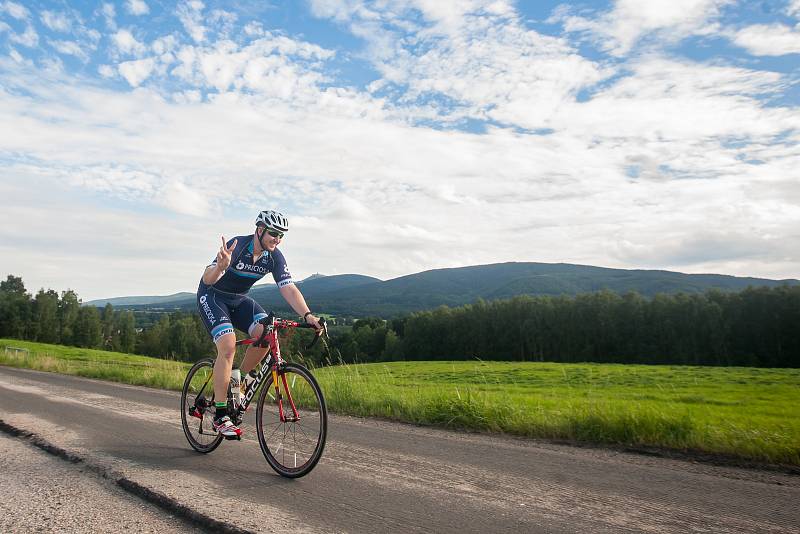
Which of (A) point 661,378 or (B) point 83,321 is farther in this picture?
(B) point 83,321

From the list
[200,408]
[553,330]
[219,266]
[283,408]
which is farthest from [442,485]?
[553,330]

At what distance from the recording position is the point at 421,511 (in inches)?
157

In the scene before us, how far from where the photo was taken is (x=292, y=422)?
5.12 metres

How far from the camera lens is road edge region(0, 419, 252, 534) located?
11.8 ft

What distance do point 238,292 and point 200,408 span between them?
4.52 ft

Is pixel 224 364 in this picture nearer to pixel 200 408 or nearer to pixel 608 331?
pixel 200 408

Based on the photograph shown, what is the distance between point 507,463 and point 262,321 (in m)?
2.83

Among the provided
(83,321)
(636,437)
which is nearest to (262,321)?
(636,437)

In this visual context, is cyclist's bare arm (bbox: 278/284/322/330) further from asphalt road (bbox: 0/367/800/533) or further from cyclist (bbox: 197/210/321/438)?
asphalt road (bbox: 0/367/800/533)

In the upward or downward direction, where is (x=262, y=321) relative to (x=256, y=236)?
downward

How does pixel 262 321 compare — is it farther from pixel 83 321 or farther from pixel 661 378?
pixel 83 321

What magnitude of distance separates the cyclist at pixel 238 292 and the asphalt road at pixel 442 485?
83 cm

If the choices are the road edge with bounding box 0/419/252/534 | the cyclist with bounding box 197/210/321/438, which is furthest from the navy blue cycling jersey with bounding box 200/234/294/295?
Answer: the road edge with bounding box 0/419/252/534

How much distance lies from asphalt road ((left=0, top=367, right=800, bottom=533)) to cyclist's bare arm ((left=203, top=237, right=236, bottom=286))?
5.83 feet
